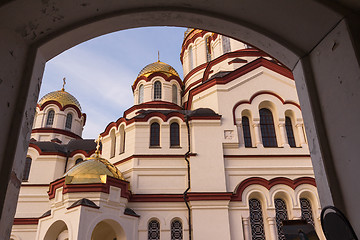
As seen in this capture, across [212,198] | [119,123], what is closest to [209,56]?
[119,123]

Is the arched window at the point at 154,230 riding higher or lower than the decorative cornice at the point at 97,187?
lower

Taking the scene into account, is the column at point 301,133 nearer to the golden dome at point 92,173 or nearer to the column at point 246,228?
the column at point 246,228

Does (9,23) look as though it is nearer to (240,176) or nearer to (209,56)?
(240,176)

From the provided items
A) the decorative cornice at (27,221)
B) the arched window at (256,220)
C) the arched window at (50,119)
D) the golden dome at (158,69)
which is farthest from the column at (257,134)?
the arched window at (50,119)

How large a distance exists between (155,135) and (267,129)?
182 inches

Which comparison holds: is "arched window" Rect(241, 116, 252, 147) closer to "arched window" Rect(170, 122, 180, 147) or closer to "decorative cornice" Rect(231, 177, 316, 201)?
"decorative cornice" Rect(231, 177, 316, 201)

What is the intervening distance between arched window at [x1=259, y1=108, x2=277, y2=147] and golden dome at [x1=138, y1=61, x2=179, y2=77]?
774cm

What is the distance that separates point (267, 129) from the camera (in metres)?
13.7

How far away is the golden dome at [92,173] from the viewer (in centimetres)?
1193

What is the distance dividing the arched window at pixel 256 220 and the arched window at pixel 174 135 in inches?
146

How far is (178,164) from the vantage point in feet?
43.4

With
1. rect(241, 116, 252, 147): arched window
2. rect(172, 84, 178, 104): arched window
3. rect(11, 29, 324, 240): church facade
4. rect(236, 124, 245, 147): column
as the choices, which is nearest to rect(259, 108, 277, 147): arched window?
rect(11, 29, 324, 240): church facade

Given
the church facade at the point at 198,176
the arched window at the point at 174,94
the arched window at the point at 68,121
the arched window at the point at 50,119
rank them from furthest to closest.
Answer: the arched window at the point at 68,121 → the arched window at the point at 50,119 → the arched window at the point at 174,94 → the church facade at the point at 198,176

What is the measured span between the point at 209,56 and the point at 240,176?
32.4 ft
